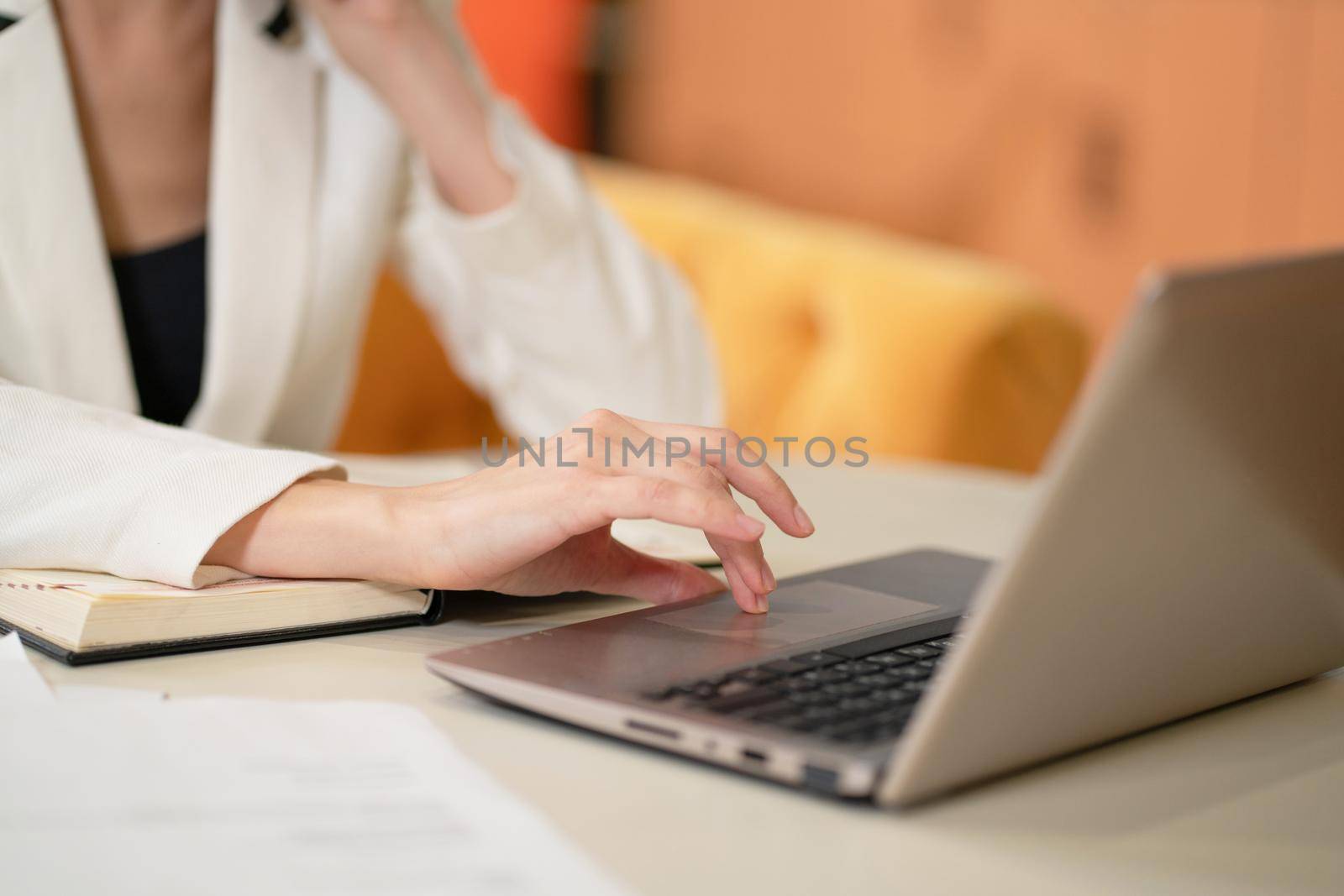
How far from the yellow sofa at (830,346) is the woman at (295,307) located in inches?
20.3

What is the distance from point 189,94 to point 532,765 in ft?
2.42

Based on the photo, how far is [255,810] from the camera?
41 cm

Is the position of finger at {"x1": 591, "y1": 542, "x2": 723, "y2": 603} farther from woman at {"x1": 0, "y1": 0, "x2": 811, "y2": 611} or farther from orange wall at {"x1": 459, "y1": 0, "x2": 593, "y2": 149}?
orange wall at {"x1": 459, "y1": 0, "x2": 593, "y2": 149}

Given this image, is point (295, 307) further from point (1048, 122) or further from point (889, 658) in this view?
point (1048, 122)

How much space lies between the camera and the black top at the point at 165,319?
3.22 ft

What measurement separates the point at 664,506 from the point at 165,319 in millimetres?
573

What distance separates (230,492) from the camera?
613 millimetres

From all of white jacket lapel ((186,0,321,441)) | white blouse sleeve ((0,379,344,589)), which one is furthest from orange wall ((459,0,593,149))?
white blouse sleeve ((0,379,344,589))

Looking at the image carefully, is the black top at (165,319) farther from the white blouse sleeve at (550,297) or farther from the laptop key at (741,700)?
the laptop key at (741,700)

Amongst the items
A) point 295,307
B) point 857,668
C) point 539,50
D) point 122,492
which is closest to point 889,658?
point 857,668

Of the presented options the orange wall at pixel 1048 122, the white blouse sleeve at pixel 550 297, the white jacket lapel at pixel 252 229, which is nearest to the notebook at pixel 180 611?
the white jacket lapel at pixel 252 229

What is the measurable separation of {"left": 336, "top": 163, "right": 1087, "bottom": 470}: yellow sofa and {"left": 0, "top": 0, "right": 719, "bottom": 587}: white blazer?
51 cm

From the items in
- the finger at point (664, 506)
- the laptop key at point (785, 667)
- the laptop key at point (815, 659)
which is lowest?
the laptop key at point (785, 667)

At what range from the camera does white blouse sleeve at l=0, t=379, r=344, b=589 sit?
0.60m
